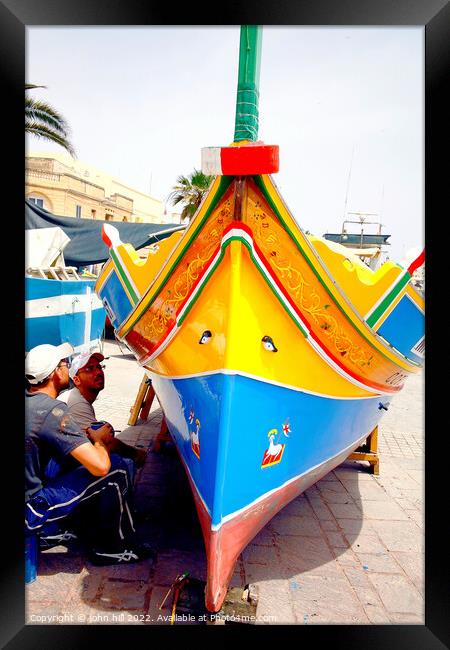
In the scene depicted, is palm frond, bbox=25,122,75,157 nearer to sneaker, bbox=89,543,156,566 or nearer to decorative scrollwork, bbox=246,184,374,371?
decorative scrollwork, bbox=246,184,374,371

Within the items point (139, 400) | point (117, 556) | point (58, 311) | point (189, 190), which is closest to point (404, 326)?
point (117, 556)

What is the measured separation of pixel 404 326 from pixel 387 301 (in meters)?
0.22

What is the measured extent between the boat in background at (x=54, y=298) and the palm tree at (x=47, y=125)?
72.3 inches

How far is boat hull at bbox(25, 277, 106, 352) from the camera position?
20.4 ft

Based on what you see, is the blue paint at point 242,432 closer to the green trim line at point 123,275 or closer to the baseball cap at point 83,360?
the baseball cap at point 83,360

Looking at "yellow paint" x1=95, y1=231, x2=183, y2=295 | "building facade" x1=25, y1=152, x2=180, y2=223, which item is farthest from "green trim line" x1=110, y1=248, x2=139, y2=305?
"building facade" x1=25, y1=152, x2=180, y2=223

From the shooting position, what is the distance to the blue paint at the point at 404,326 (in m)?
2.53

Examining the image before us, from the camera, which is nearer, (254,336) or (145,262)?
(254,336)

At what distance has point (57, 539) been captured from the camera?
2.82 meters

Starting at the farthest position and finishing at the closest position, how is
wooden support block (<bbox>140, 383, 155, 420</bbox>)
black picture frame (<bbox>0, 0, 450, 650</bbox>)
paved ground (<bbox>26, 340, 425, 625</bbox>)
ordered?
wooden support block (<bbox>140, 383, 155, 420</bbox>) < paved ground (<bbox>26, 340, 425, 625</bbox>) < black picture frame (<bbox>0, 0, 450, 650</bbox>)

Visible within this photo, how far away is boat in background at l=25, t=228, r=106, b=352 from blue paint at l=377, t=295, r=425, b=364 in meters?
4.58

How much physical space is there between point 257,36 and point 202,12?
1.62 feet

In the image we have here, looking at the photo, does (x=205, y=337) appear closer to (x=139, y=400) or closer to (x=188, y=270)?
(x=188, y=270)
